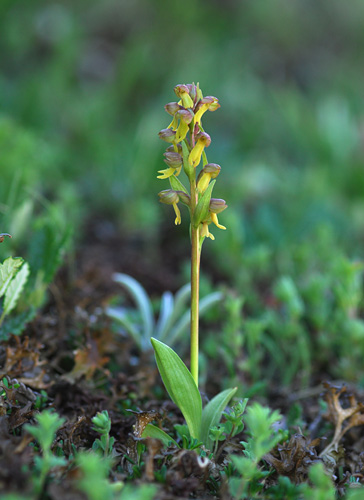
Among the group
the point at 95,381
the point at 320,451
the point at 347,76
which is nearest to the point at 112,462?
the point at 95,381

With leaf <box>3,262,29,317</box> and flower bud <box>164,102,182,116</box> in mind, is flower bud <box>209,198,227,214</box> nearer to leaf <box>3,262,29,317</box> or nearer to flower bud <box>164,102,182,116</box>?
flower bud <box>164,102,182,116</box>

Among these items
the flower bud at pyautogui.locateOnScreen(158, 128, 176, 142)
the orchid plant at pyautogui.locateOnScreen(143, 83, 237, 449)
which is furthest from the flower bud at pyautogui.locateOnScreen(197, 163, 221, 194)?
the flower bud at pyautogui.locateOnScreen(158, 128, 176, 142)

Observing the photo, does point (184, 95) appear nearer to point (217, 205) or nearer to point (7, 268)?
point (217, 205)

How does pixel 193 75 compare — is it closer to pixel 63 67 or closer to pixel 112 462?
pixel 63 67

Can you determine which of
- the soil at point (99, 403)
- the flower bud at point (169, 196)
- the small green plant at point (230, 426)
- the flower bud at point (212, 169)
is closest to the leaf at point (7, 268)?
the soil at point (99, 403)

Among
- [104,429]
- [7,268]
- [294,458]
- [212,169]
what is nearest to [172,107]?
[212,169]

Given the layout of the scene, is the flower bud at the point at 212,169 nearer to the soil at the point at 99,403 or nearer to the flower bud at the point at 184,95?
the flower bud at the point at 184,95

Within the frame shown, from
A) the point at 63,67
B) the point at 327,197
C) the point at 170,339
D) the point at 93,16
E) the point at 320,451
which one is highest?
the point at 93,16

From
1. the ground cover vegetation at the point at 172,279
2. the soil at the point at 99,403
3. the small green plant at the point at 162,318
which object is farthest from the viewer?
the small green plant at the point at 162,318
